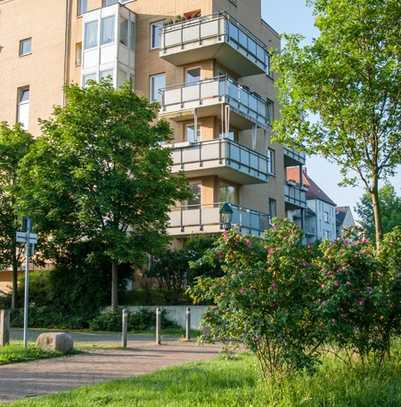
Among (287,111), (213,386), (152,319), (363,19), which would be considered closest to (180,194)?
(152,319)

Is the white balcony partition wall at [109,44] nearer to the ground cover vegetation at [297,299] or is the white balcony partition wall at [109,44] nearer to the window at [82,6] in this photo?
the window at [82,6]

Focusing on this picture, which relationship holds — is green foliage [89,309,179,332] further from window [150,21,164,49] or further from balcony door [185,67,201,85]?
window [150,21,164,49]

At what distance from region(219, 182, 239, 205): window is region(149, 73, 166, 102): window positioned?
5.70m

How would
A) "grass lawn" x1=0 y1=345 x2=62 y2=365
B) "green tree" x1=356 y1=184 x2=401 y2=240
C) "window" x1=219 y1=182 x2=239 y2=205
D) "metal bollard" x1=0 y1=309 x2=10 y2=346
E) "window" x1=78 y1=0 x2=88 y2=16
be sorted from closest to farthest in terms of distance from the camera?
"grass lawn" x1=0 y1=345 x2=62 y2=365 → "metal bollard" x1=0 y1=309 x2=10 y2=346 → "window" x1=219 y1=182 x2=239 y2=205 → "window" x1=78 y1=0 x2=88 y2=16 → "green tree" x1=356 y1=184 x2=401 y2=240

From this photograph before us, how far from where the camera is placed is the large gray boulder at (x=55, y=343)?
528 inches

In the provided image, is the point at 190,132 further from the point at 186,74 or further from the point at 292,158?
the point at 292,158

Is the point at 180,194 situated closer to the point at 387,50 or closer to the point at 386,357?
the point at 387,50

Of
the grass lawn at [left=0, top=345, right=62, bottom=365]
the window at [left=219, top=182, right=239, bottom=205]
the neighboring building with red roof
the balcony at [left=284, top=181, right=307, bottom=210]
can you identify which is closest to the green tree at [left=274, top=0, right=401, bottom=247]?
the grass lawn at [left=0, top=345, right=62, bottom=365]

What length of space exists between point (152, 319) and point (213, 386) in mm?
14753

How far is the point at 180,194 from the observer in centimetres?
2386

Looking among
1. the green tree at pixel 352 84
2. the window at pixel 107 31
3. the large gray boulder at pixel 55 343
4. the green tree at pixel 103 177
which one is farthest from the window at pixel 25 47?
the large gray boulder at pixel 55 343

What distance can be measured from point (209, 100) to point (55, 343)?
17.2m

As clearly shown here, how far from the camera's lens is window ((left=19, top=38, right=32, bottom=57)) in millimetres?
36834

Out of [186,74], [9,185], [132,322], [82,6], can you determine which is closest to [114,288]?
[132,322]
